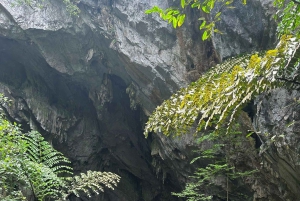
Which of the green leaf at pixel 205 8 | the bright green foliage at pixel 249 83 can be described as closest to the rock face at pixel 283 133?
the bright green foliage at pixel 249 83

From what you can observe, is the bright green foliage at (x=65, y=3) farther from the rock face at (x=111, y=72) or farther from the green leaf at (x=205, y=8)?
the green leaf at (x=205, y=8)

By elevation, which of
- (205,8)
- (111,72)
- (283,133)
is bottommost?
(283,133)

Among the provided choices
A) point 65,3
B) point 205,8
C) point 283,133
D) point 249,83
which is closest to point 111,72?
point 65,3

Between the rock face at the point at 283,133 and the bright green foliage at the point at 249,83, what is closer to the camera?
the bright green foliage at the point at 249,83

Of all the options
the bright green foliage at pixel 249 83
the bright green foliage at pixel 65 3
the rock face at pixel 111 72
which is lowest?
the bright green foliage at pixel 249 83

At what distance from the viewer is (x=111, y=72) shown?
387 inches

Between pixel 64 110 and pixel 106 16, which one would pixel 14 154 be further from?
pixel 64 110

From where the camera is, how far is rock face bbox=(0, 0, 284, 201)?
7.33m

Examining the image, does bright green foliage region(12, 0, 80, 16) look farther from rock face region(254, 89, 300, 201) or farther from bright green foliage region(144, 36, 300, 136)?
bright green foliage region(144, 36, 300, 136)

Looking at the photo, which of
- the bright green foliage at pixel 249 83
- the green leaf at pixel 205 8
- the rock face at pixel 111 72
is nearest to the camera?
the bright green foliage at pixel 249 83

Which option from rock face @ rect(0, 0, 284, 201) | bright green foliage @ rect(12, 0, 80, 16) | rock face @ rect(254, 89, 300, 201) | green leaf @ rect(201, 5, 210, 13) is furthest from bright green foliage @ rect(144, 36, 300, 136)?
bright green foliage @ rect(12, 0, 80, 16)

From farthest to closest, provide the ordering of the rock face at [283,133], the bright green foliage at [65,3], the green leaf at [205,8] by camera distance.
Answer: the bright green foliage at [65,3] < the rock face at [283,133] < the green leaf at [205,8]

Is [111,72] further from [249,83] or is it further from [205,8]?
[249,83]

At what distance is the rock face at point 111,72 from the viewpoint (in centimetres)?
733
